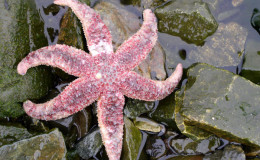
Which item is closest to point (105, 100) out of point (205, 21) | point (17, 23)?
point (17, 23)

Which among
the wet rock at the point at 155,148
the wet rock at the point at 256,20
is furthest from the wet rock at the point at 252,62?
the wet rock at the point at 155,148

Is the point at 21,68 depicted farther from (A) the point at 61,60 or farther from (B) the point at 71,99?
(B) the point at 71,99

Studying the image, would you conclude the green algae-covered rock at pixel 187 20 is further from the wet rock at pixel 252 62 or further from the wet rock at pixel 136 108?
the wet rock at pixel 136 108

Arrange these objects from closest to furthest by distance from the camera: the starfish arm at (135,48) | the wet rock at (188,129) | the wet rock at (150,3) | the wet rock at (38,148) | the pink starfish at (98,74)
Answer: the wet rock at (38,148)
the pink starfish at (98,74)
the starfish arm at (135,48)
the wet rock at (188,129)
the wet rock at (150,3)

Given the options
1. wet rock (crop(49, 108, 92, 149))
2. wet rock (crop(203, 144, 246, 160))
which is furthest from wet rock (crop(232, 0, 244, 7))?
wet rock (crop(49, 108, 92, 149))

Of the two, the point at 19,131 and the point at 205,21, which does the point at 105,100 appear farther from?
the point at 205,21

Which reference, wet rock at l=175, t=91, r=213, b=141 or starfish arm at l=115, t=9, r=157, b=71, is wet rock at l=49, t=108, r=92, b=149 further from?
wet rock at l=175, t=91, r=213, b=141
